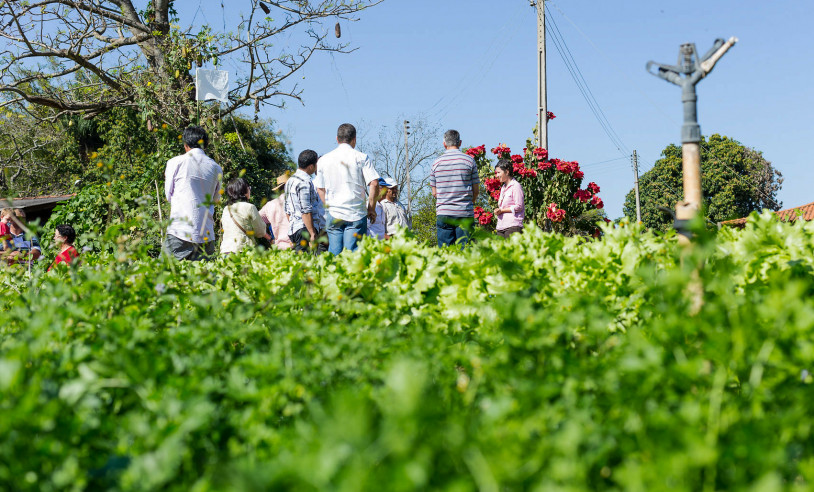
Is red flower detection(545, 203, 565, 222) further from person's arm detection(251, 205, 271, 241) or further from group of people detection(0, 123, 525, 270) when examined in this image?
person's arm detection(251, 205, 271, 241)

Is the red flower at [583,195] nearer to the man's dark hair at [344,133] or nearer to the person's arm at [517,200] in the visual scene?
the person's arm at [517,200]

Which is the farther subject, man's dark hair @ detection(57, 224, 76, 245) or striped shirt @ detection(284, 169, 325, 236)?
man's dark hair @ detection(57, 224, 76, 245)

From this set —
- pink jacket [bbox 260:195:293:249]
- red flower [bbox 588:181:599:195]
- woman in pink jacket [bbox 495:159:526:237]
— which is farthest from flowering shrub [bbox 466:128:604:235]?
pink jacket [bbox 260:195:293:249]

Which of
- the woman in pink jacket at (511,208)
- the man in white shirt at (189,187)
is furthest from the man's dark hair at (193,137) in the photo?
the woman in pink jacket at (511,208)

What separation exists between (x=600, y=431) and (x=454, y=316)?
4.86 feet

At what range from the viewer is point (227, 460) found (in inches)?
66.6

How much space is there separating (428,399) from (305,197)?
5.10m

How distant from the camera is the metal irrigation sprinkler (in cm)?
236

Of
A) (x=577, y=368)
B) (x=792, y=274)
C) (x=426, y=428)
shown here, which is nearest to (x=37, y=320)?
(x=426, y=428)

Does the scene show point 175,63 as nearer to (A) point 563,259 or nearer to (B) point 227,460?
(A) point 563,259

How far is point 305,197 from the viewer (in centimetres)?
625

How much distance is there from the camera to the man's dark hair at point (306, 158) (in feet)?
21.4

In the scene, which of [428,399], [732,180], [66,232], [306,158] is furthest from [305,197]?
[732,180]

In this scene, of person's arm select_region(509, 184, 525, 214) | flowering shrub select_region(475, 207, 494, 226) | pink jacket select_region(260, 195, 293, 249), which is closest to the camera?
pink jacket select_region(260, 195, 293, 249)
